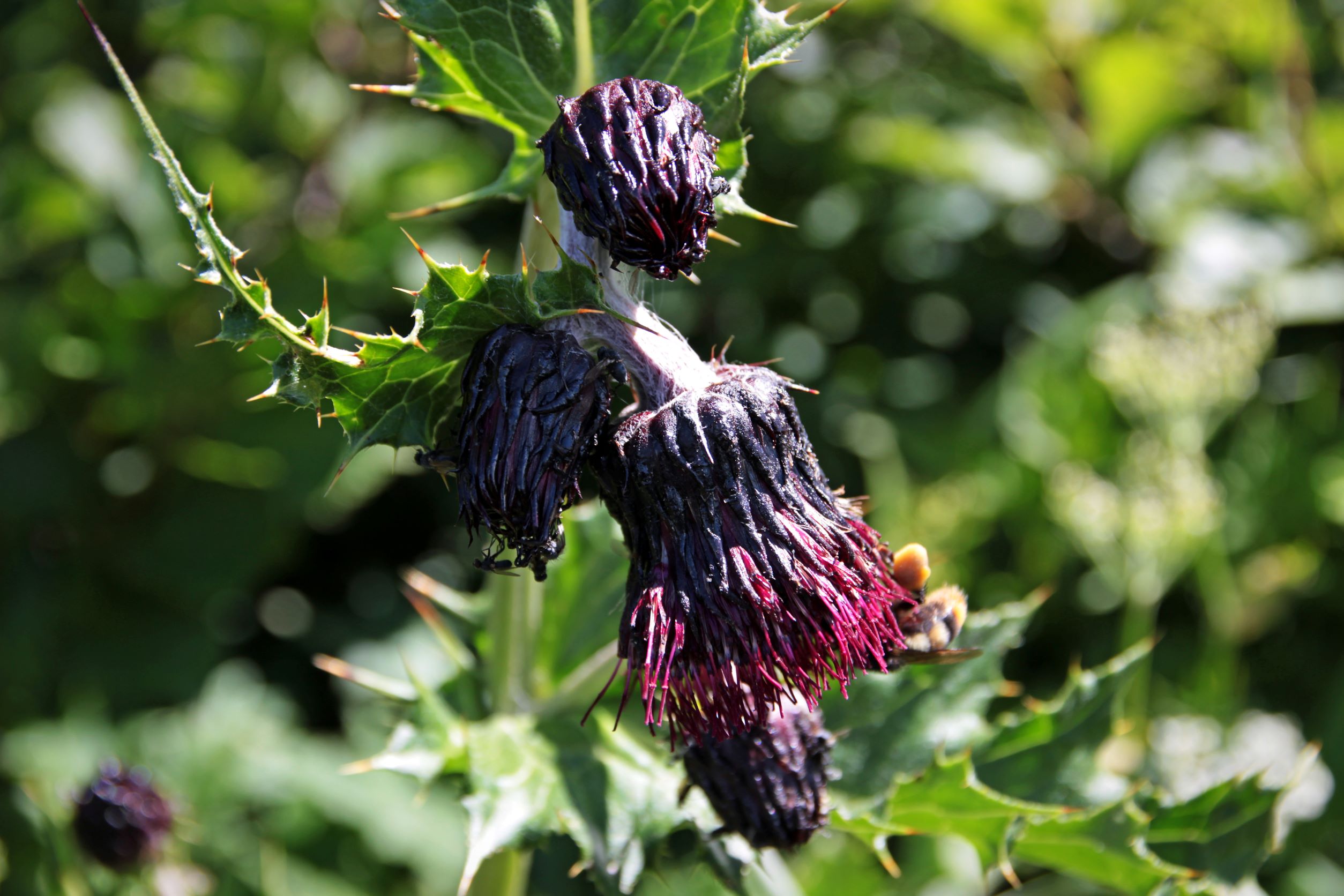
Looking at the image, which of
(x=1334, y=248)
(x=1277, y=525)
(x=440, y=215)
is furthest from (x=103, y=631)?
(x=1334, y=248)

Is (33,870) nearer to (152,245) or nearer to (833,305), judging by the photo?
(152,245)

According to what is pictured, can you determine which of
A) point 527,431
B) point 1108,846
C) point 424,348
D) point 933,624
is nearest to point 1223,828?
point 1108,846

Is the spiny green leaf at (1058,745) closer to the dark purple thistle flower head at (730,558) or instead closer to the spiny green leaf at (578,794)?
the spiny green leaf at (578,794)

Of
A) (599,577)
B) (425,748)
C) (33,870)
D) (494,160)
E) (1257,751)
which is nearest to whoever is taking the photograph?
(425,748)

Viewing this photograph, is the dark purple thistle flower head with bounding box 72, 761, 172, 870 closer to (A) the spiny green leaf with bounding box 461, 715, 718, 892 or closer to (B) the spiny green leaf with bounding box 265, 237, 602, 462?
(A) the spiny green leaf with bounding box 461, 715, 718, 892

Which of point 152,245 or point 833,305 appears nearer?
point 152,245

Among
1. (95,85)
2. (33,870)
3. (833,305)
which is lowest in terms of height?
(33,870)

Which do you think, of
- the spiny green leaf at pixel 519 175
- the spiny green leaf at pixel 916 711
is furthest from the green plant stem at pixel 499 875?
the spiny green leaf at pixel 519 175
